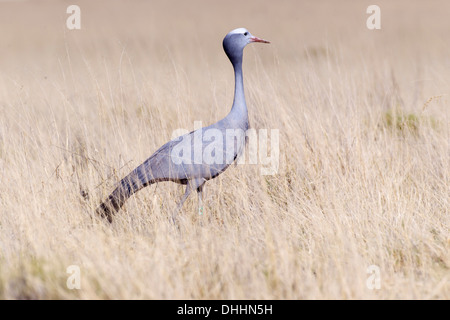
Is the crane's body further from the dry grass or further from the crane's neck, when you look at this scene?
the dry grass

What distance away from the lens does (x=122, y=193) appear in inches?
182

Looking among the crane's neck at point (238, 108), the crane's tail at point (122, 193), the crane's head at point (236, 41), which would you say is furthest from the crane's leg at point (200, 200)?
the crane's head at point (236, 41)

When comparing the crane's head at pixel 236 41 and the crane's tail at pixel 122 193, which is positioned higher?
the crane's head at pixel 236 41

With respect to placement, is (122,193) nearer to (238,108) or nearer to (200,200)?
(200,200)

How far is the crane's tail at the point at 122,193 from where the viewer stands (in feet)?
15.1

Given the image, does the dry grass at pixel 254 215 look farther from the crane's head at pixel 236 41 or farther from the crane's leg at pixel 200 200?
the crane's head at pixel 236 41

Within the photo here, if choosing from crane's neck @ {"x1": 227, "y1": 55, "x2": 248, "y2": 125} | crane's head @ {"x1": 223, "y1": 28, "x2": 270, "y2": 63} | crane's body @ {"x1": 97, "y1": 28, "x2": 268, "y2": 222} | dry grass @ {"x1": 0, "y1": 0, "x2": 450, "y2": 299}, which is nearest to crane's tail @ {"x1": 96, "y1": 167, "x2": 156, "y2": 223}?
crane's body @ {"x1": 97, "y1": 28, "x2": 268, "y2": 222}

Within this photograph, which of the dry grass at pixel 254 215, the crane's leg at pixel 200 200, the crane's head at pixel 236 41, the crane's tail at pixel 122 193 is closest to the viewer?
the dry grass at pixel 254 215

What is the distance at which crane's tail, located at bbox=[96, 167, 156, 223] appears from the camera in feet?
15.1

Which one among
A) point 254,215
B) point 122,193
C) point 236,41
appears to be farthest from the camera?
point 236,41

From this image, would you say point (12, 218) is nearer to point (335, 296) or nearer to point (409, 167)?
point (335, 296)

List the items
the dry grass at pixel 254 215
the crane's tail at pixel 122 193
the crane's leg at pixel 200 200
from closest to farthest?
the dry grass at pixel 254 215 < the crane's tail at pixel 122 193 < the crane's leg at pixel 200 200

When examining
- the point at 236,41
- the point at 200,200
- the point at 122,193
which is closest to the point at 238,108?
the point at 236,41

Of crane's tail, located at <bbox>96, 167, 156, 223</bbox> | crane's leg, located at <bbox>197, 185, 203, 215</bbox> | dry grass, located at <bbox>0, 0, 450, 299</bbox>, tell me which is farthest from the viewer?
crane's leg, located at <bbox>197, 185, 203, 215</bbox>
